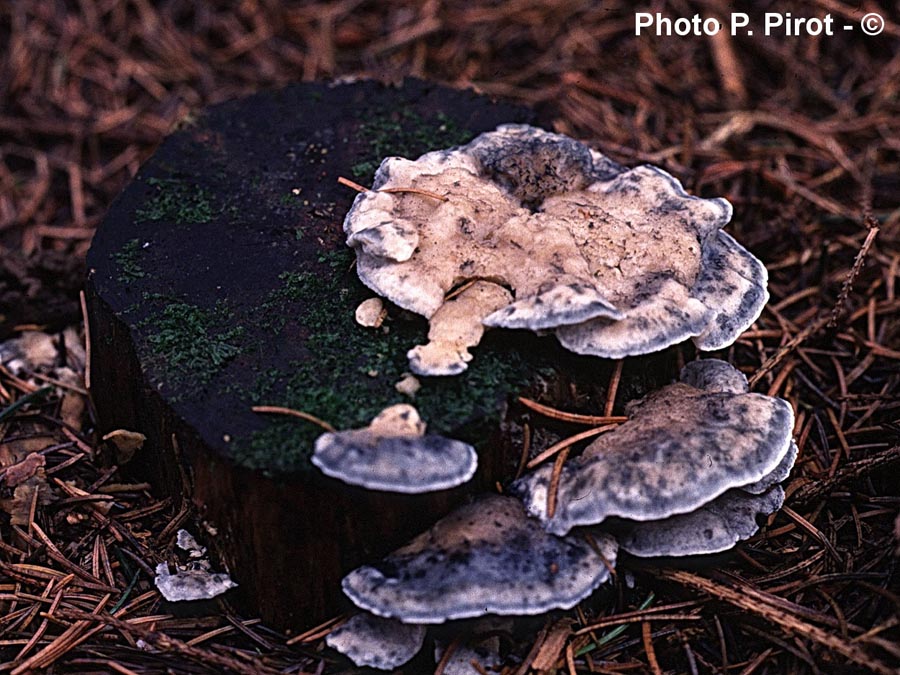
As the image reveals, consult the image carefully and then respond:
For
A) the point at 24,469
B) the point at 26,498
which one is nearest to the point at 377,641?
the point at 26,498

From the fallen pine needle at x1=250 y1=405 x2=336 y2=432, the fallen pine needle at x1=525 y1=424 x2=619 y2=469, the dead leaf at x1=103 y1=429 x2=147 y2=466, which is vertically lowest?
the dead leaf at x1=103 y1=429 x2=147 y2=466

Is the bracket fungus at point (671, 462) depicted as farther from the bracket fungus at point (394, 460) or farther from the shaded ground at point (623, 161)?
the bracket fungus at point (394, 460)

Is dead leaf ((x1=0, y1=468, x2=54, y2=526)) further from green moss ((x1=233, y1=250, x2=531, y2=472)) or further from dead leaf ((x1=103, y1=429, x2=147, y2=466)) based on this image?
green moss ((x1=233, y1=250, x2=531, y2=472))

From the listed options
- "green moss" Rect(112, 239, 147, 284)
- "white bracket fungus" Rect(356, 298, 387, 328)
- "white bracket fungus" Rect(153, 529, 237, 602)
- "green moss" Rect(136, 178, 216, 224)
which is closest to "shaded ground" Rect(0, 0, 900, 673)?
"white bracket fungus" Rect(153, 529, 237, 602)

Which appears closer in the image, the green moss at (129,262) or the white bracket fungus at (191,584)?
the white bracket fungus at (191,584)

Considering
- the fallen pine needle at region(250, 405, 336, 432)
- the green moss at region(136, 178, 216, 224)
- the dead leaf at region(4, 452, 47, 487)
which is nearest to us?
the fallen pine needle at region(250, 405, 336, 432)

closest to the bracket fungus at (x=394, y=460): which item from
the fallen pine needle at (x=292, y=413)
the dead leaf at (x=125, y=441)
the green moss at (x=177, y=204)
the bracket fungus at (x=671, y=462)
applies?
the fallen pine needle at (x=292, y=413)
